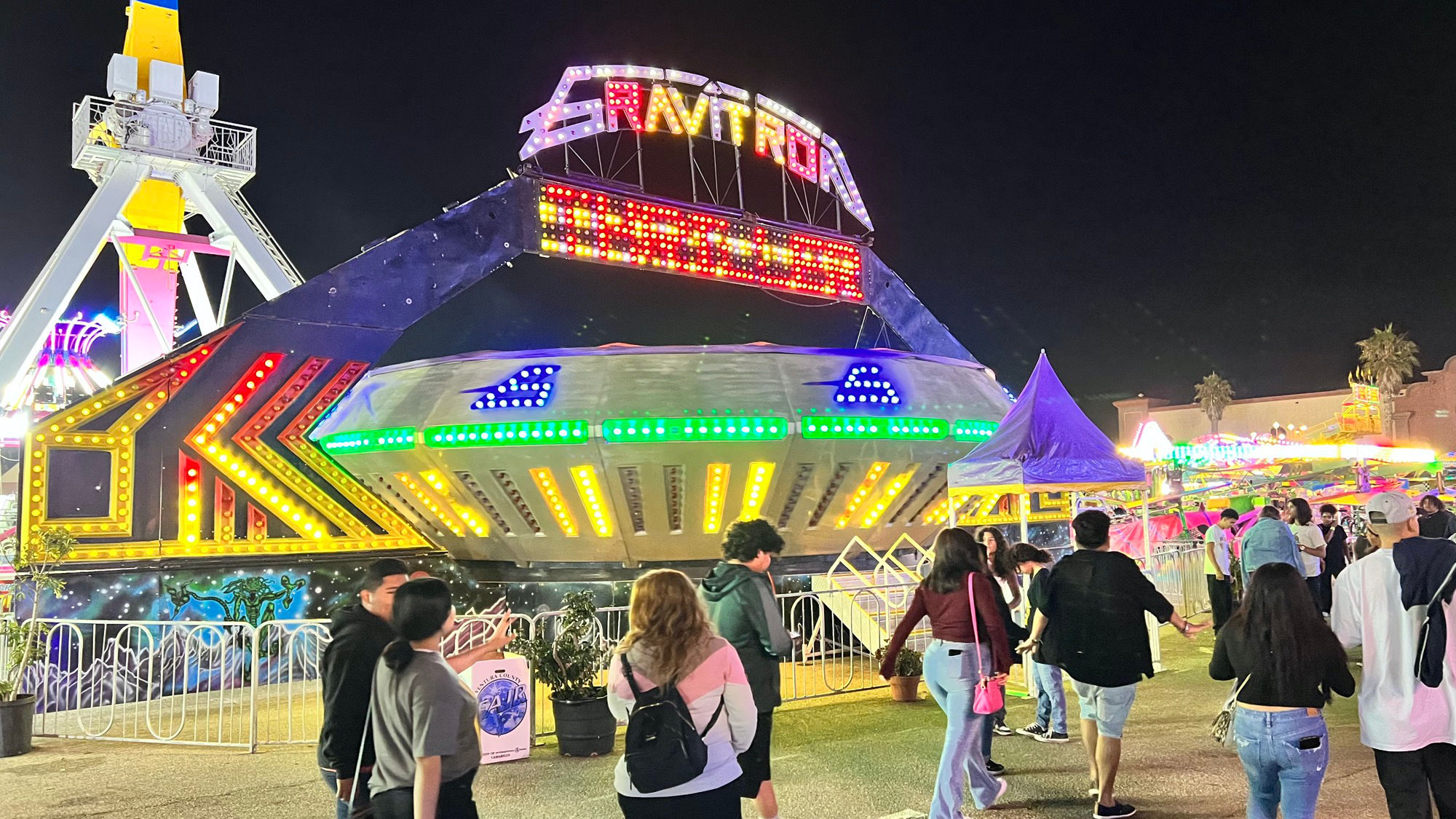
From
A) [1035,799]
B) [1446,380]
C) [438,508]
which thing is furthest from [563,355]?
[1446,380]

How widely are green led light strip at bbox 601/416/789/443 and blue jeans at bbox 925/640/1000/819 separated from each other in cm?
722

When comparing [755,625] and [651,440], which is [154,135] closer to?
[651,440]

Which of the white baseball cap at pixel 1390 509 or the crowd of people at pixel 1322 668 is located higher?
the white baseball cap at pixel 1390 509

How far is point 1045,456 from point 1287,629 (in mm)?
6080

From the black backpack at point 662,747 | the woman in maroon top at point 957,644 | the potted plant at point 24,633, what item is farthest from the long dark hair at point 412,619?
the potted plant at point 24,633

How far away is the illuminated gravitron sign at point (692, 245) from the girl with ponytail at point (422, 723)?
45.7 ft

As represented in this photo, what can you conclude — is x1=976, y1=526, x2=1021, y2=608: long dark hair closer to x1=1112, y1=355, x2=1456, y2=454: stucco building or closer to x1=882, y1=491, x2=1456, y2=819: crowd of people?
x1=882, y1=491, x2=1456, y2=819: crowd of people

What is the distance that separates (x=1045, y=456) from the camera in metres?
10.6

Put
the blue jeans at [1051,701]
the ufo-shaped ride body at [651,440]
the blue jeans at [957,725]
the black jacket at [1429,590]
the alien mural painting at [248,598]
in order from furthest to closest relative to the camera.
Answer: the ufo-shaped ride body at [651,440] → the alien mural painting at [248,598] → the blue jeans at [1051,701] → the blue jeans at [957,725] → the black jacket at [1429,590]

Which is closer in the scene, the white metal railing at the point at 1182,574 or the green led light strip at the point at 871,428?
the green led light strip at the point at 871,428

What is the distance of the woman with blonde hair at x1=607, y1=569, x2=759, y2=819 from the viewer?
3840 millimetres

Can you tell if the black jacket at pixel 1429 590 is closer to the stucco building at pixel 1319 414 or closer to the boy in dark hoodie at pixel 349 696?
the boy in dark hoodie at pixel 349 696

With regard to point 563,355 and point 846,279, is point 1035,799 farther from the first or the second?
point 846,279

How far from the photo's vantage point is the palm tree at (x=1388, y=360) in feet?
191
